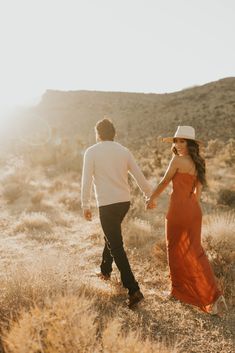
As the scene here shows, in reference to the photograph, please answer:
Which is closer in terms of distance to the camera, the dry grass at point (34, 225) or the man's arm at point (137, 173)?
the man's arm at point (137, 173)

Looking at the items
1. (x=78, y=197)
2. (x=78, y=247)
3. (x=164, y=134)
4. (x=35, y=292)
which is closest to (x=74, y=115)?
(x=164, y=134)

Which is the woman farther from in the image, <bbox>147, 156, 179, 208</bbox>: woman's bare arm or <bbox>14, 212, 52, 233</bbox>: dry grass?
<bbox>14, 212, 52, 233</bbox>: dry grass

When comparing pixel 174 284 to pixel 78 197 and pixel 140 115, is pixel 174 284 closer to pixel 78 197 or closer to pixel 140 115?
pixel 78 197

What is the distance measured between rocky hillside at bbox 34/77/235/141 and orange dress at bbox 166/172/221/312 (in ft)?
99.1

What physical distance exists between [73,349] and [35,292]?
128 centimetres

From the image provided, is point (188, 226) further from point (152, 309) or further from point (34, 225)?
point (34, 225)

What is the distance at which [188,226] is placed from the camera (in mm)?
5086

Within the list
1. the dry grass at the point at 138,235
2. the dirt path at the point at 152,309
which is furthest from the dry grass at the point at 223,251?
the dry grass at the point at 138,235

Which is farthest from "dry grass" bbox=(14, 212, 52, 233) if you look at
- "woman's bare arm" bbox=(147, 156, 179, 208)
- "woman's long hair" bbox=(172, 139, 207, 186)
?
"woman's long hair" bbox=(172, 139, 207, 186)

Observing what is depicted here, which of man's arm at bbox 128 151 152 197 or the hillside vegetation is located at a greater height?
man's arm at bbox 128 151 152 197

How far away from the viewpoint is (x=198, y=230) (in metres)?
5.12

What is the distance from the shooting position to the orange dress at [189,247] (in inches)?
197

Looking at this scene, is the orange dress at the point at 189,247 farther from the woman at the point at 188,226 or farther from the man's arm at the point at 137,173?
the man's arm at the point at 137,173

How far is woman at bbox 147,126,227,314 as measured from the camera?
197 inches
